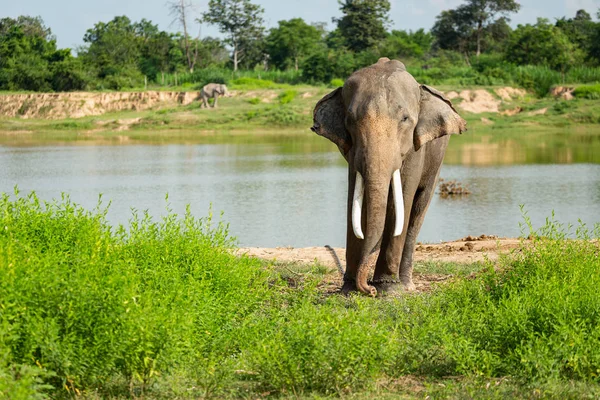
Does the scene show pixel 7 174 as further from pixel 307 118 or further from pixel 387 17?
pixel 387 17

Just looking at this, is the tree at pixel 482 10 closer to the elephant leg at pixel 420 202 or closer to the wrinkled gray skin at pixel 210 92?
the wrinkled gray skin at pixel 210 92

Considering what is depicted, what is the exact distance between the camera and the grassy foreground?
16.7 ft

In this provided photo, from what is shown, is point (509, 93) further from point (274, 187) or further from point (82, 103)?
point (274, 187)

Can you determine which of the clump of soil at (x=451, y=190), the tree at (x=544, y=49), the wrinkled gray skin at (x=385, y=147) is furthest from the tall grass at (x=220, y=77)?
the wrinkled gray skin at (x=385, y=147)

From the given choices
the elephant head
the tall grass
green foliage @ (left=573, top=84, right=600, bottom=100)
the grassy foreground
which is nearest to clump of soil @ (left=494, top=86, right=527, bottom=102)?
green foliage @ (left=573, top=84, right=600, bottom=100)

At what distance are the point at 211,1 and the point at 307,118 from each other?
3164 cm

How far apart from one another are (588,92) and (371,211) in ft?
120

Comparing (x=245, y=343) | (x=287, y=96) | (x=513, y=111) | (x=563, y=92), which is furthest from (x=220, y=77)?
(x=245, y=343)

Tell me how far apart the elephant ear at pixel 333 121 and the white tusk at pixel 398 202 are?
21.6 inches

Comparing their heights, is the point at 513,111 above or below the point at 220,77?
below

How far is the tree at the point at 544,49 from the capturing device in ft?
162

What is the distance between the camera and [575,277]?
6.70m

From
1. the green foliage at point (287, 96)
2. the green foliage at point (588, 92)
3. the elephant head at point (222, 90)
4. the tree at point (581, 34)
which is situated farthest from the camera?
the tree at point (581, 34)

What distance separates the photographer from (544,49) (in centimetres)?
5019
